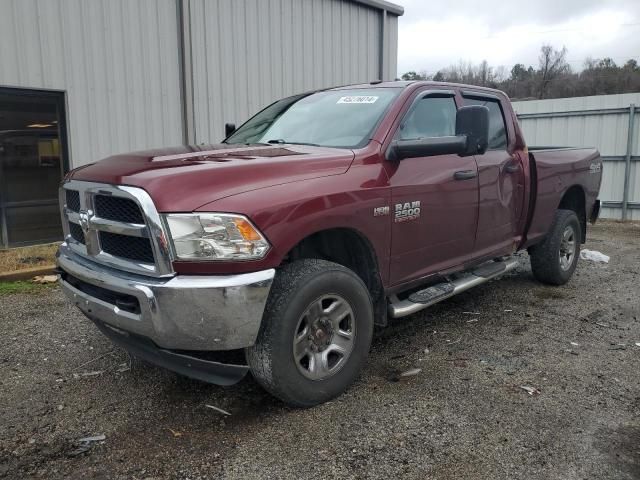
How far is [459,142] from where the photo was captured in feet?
12.1

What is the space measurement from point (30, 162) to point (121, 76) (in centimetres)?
179

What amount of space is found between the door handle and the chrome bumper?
6.33 feet

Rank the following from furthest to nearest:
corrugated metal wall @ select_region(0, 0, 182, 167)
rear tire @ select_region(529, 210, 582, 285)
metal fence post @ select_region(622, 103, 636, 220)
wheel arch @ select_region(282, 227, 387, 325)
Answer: metal fence post @ select_region(622, 103, 636, 220) < corrugated metal wall @ select_region(0, 0, 182, 167) < rear tire @ select_region(529, 210, 582, 285) < wheel arch @ select_region(282, 227, 387, 325)

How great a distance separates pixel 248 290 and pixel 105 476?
1.09 meters

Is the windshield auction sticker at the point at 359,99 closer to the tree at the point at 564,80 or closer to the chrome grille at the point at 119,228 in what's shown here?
the chrome grille at the point at 119,228

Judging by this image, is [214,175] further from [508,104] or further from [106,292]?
[508,104]

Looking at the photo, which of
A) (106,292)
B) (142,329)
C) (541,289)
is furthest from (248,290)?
(541,289)

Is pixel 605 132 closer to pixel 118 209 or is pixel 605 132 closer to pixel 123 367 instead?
pixel 123 367

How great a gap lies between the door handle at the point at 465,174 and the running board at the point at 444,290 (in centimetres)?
82

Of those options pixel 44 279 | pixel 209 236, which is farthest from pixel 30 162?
pixel 209 236

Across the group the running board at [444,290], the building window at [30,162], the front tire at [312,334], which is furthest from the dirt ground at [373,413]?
the building window at [30,162]

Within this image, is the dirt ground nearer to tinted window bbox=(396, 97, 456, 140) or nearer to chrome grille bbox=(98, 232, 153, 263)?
→ chrome grille bbox=(98, 232, 153, 263)

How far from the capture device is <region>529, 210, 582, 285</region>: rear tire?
19.1ft

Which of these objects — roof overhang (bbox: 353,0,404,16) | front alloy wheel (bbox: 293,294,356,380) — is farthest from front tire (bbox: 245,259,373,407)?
roof overhang (bbox: 353,0,404,16)
